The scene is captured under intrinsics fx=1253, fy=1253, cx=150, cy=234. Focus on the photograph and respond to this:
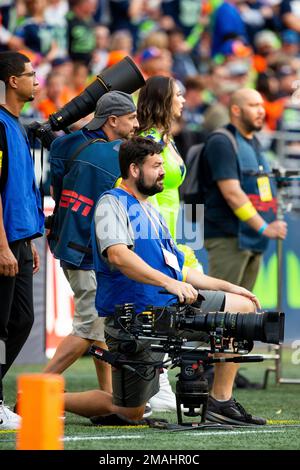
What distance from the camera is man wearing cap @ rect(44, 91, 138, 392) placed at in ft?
25.8

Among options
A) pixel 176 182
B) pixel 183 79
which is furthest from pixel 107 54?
pixel 176 182

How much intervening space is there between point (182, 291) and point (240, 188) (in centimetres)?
322

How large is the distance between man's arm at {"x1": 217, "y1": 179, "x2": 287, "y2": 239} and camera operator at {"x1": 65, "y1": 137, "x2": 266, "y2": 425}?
2.44m

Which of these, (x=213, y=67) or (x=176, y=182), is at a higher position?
(x=213, y=67)

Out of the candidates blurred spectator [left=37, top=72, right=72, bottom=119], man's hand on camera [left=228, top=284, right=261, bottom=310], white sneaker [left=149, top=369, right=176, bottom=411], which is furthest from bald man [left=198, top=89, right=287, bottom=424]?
blurred spectator [left=37, top=72, right=72, bottom=119]

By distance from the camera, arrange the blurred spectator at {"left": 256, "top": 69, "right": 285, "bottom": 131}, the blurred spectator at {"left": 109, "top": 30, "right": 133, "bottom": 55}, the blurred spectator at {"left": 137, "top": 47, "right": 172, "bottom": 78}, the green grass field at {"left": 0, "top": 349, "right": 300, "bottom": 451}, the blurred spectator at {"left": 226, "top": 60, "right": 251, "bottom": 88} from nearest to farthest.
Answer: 1. the green grass field at {"left": 0, "top": 349, "right": 300, "bottom": 451}
2. the blurred spectator at {"left": 137, "top": 47, "right": 172, "bottom": 78}
3. the blurred spectator at {"left": 226, "top": 60, "right": 251, "bottom": 88}
4. the blurred spectator at {"left": 109, "top": 30, "right": 133, "bottom": 55}
5. the blurred spectator at {"left": 256, "top": 69, "right": 285, "bottom": 131}

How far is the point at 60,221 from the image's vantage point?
8031 millimetres

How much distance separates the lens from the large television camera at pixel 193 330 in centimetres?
662

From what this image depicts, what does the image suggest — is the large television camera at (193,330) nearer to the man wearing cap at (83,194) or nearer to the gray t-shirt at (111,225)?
the gray t-shirt at (111,225)

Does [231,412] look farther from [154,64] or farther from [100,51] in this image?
[100,51]

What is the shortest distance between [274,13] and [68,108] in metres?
12.9

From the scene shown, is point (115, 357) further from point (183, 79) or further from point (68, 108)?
point (183, 79)

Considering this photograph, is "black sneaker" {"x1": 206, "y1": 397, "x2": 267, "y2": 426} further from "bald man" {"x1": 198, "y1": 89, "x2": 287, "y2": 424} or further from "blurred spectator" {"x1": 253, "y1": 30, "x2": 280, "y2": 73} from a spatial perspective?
"blurred spectator" {"x1": 253, "y1": 30, "x2": 280, "y2": 73}

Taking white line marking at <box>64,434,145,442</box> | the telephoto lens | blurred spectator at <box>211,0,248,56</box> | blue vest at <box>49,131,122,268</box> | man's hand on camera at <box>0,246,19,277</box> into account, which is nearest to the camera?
white line marking at <box>64,434,145,442</box>
